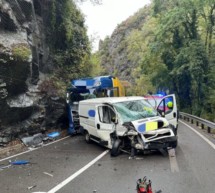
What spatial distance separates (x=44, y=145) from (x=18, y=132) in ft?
5.38

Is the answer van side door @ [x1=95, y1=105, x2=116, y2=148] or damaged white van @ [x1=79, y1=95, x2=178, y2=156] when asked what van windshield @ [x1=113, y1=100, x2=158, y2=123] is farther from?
van side door @ [x1=95, y1=105, x2=116, y2=148]

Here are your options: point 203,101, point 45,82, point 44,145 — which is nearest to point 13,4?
point 45,82

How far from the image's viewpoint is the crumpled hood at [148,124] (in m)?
9.48

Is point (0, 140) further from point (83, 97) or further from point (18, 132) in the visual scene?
point (83, 97)

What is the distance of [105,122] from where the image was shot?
1110 centimetres

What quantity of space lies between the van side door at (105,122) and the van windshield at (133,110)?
0.32 meters

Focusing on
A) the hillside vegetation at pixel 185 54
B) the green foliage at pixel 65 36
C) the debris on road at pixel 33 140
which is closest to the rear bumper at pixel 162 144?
the debris on road at pixel 33 140

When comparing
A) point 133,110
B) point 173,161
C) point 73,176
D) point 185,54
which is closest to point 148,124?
point 133,110

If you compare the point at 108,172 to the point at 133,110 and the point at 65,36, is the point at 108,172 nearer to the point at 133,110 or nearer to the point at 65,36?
the point at 133,110

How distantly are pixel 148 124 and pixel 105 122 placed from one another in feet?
6.76

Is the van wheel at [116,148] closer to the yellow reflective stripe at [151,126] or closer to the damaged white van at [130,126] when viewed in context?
the damaged white van at [130,126]

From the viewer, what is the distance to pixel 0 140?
12750 millimetres

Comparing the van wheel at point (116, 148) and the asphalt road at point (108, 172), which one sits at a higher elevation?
the van wheel at point (116, 148)

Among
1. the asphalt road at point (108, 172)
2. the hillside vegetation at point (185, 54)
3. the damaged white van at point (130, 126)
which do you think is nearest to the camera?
the asphalt road at point (108, 172)
